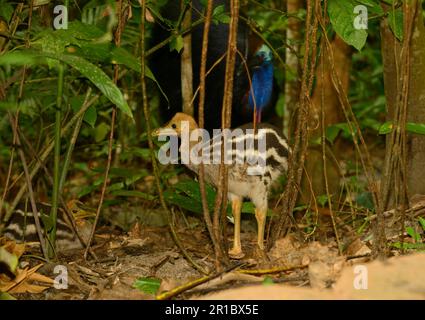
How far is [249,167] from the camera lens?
11.8 ft

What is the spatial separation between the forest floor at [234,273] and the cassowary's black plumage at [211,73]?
39.0 inches

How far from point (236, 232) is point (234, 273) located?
0.91 m

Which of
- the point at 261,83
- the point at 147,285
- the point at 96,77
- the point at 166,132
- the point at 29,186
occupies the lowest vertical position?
the point at 147,285

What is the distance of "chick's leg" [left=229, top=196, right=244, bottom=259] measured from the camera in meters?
3.35

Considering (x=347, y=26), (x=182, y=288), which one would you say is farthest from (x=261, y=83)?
(x=182, y=288)

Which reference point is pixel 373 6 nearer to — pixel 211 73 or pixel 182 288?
pixel 182 288

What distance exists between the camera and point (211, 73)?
14.8 feet

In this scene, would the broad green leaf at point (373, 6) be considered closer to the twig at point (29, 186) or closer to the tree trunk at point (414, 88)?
the tree trunk at point (414, 88)

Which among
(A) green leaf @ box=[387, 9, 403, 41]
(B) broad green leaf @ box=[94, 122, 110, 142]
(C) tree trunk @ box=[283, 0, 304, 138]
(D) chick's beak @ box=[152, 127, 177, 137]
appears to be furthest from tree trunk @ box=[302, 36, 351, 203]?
(B) broad green leaf @ box=[94, 122, 110, 142]

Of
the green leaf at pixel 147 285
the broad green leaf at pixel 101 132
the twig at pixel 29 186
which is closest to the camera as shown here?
the green leaf at pixel 147 285

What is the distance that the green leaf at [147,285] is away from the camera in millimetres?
2668

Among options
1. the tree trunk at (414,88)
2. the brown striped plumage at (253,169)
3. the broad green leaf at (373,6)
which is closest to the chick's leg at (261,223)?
the brown striped plumage at (253,169)
